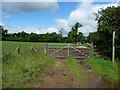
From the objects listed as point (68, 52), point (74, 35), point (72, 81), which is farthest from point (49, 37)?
point (72, 81)

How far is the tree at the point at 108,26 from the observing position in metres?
21.1

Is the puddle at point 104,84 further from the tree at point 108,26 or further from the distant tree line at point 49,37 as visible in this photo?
the distant tree line at point 49,37

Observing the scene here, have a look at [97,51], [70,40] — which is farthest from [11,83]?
[70,40]

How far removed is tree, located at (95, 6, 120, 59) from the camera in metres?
21.1

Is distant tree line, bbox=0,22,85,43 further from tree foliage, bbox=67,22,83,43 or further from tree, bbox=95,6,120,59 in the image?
tree, bbox=95,6,120,59

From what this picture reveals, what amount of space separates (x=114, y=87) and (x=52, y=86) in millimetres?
2519

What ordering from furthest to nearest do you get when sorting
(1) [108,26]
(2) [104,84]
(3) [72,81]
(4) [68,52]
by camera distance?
(4) [68,52] → (1) [108,26] → (3) [72,81] → (2) [104,84]

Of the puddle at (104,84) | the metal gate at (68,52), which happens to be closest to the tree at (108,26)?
the metal gate at (68,52)

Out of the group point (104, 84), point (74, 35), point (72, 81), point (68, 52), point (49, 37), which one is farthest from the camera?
point (49, 37)

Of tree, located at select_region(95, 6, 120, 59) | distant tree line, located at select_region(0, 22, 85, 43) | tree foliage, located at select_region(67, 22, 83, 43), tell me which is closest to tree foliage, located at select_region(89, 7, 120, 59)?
tree, located at select_region(95, 6, 120, 59)

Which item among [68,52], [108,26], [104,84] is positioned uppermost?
[108,26]

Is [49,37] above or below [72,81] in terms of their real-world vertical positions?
above

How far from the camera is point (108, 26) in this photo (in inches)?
837

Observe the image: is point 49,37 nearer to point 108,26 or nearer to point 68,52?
point 68,52
